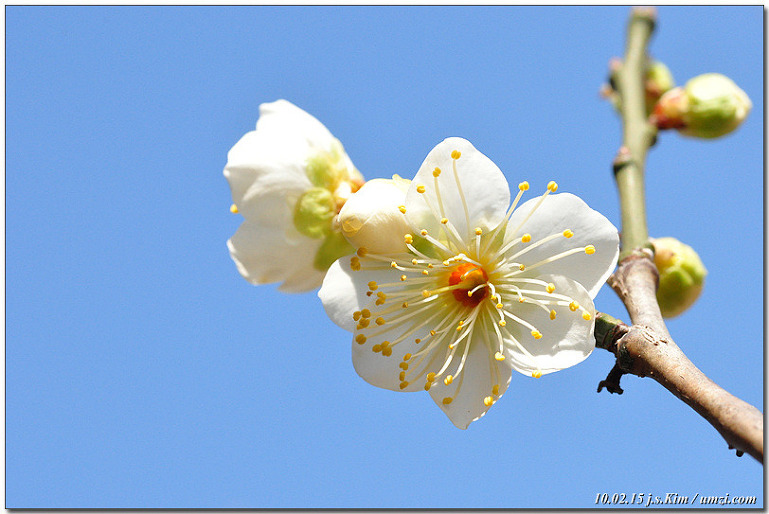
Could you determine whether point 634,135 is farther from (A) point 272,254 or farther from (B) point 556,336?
(A) point 272,254

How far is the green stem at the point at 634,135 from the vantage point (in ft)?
5.47

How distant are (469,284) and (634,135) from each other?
0.98m

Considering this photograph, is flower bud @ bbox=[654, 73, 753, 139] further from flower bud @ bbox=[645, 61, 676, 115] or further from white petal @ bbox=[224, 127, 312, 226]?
white petal @ bbox=[224, 127, 312, 226]

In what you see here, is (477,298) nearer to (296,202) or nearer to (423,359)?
(423,359)

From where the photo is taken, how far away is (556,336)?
1258mm

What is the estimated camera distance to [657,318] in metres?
1.20

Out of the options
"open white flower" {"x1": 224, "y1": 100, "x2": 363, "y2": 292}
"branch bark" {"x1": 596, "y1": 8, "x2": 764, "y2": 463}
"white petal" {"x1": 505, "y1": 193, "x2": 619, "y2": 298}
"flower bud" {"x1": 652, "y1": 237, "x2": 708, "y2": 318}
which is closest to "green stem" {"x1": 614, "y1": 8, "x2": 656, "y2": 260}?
"branch bark" {"x1": 596, "y1": 8, "x2": 764, "y2": 463}

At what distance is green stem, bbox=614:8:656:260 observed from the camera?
5.47 ft

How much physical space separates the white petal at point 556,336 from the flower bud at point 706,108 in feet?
3.95

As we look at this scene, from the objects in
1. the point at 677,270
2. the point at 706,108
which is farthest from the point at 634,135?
the point at 677,270

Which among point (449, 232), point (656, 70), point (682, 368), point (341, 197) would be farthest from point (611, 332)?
point (656, 70)

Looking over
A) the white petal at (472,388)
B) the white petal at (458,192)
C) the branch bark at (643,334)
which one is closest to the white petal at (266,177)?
the white petal at (458,192)

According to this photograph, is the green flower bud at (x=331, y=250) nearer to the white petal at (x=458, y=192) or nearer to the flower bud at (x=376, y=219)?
the flower bud at (x=376, y=219)

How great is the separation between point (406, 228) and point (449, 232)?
0.09 m
